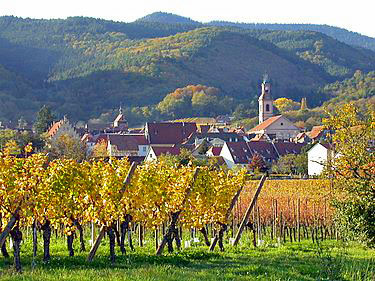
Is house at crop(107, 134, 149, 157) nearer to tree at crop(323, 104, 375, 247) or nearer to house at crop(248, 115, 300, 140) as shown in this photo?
house at crop(248, 115, 300, 140)

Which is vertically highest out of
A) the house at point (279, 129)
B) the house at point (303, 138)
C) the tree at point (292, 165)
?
the house at point (279, 129)

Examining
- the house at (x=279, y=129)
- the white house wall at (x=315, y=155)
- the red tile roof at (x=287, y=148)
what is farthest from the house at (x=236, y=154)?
the house at (x=279, y=129)

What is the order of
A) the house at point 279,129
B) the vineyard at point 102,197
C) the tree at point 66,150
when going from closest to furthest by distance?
the vineyard at point 102,197 → the tree at point 66,150 → the house at point 279,129

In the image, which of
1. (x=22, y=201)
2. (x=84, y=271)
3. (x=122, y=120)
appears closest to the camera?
(x=84, y=271)

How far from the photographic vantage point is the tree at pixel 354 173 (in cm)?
2012

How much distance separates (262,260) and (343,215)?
4.02 m

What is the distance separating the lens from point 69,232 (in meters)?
17.0

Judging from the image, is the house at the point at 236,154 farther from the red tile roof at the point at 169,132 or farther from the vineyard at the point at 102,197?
the vineyard at the point at 102,197

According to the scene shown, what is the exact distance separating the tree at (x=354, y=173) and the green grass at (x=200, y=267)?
2.81 feet

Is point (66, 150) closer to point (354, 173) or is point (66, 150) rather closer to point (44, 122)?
point (44, 122)

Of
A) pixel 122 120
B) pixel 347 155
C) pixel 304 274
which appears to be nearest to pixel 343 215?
pixel 347 155

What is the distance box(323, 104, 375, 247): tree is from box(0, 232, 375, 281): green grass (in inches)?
33.7

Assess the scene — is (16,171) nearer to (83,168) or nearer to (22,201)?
(22,201)

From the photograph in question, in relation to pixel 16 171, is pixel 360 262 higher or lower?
lower
